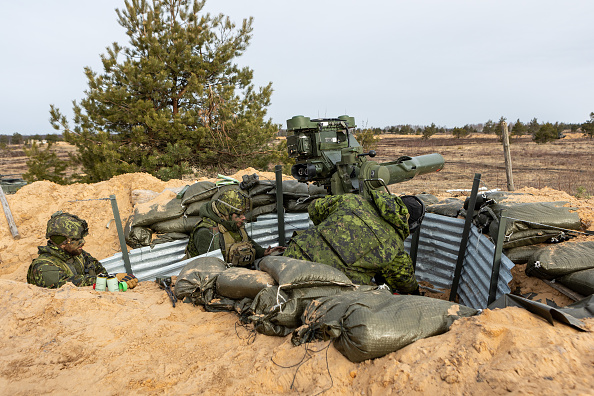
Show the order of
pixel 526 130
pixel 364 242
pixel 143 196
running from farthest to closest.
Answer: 1. pixel 526 130
2. pixel 143 196
3. pixel 364 242

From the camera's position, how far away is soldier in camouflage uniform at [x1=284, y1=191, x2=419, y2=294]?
2.98 metres

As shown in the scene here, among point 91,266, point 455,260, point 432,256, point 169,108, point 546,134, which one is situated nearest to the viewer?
point 91,266

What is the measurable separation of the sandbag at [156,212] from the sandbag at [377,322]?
3203mm

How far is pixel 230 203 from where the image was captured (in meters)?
4.17

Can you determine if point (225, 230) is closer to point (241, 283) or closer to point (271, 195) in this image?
point (271, 195)

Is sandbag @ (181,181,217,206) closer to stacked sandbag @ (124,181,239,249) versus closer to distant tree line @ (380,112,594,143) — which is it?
stacked sandbag @ (124,181,239,249)

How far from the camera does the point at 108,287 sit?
121 inches

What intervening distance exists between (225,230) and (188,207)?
89cm

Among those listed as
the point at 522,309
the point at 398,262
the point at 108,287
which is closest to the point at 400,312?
the point at 522,309

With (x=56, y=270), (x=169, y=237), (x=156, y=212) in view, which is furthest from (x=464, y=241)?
(x=56, y=270)

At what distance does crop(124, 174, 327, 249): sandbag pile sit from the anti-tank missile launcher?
0.40 metres

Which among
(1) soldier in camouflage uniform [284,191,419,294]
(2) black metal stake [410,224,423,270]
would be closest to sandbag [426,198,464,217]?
(2) black metal stake [410,224,423,270]

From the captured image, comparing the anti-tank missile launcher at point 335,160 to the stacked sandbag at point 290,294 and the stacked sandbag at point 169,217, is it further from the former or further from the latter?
the stacked sandbag at point 290,294

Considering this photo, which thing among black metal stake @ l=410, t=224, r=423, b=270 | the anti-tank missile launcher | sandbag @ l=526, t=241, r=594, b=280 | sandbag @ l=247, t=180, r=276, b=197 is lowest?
black metal stake @ l=410, t=224, r=423, b=270
